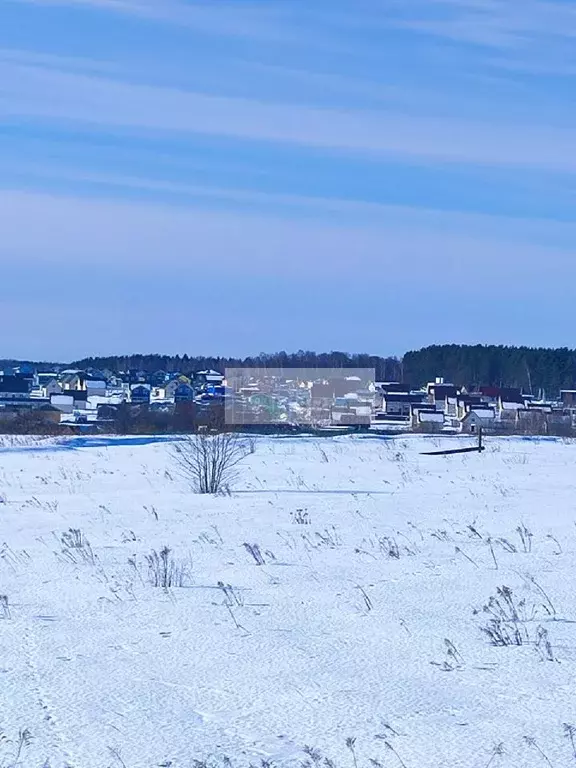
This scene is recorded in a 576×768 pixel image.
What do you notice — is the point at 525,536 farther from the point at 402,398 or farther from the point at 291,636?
the point at 402,398

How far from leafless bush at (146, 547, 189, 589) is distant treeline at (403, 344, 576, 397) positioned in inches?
2721

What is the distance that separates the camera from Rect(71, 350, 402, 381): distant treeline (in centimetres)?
6172

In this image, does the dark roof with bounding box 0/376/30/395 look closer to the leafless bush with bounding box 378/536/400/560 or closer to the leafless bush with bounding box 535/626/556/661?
the leafless bush with bounding box 378/536/400/560

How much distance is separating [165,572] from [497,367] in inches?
3126

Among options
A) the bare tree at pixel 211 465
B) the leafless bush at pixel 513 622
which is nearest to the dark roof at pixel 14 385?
the bare tree at pixel 211 465

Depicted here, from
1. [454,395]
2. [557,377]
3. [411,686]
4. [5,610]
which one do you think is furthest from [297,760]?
[557,377]

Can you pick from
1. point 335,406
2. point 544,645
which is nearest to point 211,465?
point 544,645

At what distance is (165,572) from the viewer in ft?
24.8

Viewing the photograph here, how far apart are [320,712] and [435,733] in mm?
552

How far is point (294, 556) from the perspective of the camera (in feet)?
28.8

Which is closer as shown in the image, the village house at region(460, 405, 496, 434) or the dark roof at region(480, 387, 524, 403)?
the village house at region(460, 405, 496, 434)

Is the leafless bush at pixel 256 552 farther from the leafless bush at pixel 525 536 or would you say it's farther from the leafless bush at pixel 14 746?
the leafless bush at pixel 14 746

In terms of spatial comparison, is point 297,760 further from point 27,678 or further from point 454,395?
point 454,395

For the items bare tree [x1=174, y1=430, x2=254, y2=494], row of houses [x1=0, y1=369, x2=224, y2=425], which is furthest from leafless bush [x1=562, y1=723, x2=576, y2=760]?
row of houses [x1=0, y1=369, x2=224, y2=425]
